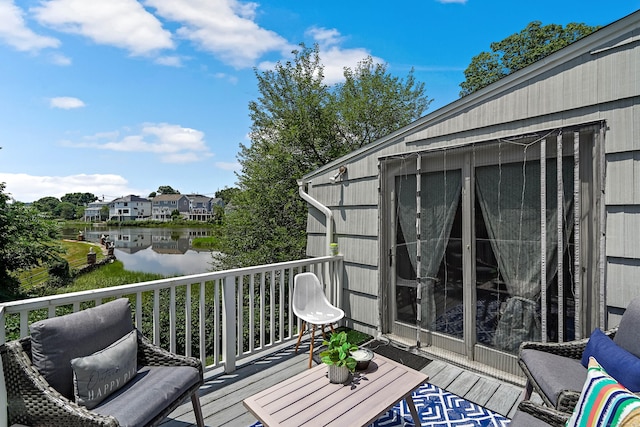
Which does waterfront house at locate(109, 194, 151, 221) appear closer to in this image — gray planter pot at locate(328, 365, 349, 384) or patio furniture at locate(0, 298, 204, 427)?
patio furniture at locate(0, 298, 204, 427)

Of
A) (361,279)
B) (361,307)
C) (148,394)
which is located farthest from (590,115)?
(148,394)

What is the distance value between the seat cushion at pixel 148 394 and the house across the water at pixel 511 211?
95.4 inches

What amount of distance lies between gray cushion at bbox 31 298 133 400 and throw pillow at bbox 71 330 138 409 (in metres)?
0.05

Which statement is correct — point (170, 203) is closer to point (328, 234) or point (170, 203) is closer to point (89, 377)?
point (328, 234)

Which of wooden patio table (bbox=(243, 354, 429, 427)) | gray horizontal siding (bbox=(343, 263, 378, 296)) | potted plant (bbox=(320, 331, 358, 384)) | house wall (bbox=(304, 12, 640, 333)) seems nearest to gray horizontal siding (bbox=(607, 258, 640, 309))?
Answer: house wall (bbox=(304, 12, 640, 333))

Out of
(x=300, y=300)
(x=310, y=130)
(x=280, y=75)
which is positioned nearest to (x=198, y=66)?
(x=280, y=75)

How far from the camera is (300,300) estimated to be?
3.51 metres

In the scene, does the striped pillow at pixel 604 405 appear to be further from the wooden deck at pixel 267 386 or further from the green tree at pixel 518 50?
the green tree at pixel 518 50

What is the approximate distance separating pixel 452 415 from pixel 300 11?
7144 mm

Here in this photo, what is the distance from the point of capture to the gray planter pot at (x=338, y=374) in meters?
1.96

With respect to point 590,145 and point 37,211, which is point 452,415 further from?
point 37,211

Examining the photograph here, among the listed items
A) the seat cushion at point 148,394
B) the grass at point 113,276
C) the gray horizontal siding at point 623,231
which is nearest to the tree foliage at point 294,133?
the seat cushion at point 148,394

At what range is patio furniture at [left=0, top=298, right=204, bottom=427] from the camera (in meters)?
1.54

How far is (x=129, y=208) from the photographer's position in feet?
111
